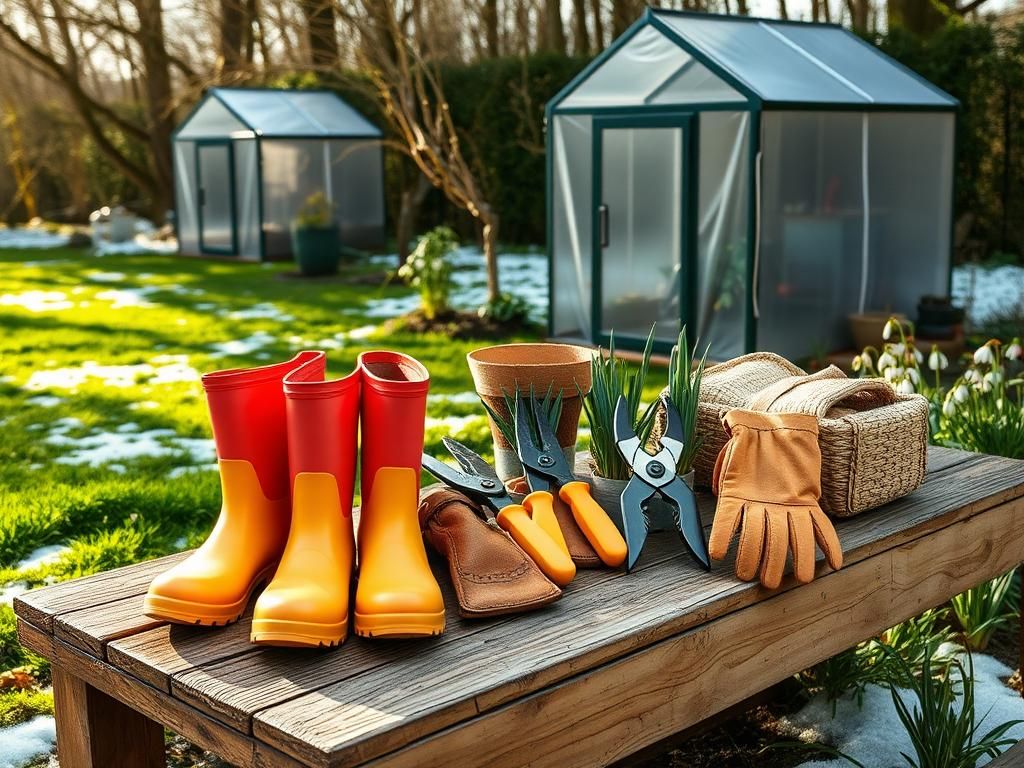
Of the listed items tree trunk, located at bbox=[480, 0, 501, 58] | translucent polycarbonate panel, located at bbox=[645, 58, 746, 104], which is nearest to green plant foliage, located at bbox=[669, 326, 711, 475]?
translucent polycarbonate panel, located at bbox=[645, 58, 746, 104]

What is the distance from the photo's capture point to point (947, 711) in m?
2.37

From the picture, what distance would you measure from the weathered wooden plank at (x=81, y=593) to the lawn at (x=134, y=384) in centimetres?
95

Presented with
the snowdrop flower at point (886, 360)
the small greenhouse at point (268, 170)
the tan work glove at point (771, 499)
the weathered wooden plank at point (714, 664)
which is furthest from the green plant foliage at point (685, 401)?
the small greenhouse at point (268, 170)

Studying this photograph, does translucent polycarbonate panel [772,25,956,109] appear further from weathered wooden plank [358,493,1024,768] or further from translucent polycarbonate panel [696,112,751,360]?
weathered wooden plank [358,493,1024,768]

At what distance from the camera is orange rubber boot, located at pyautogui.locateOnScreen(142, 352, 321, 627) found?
1.70 meters

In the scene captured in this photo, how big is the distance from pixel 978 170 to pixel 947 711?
972 centimetres

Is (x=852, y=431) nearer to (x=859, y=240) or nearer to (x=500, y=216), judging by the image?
(x=859, y=240)

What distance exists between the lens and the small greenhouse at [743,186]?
7082 mm

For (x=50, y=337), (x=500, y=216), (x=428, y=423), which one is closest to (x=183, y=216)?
(x=500, y=216)

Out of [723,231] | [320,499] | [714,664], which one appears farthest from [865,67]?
[320,499]

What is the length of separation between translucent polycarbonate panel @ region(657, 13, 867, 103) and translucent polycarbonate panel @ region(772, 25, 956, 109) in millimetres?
170

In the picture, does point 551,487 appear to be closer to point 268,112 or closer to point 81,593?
point 81,593

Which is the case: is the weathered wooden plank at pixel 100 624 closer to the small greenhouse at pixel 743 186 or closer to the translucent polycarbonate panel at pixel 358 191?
the small greenhouse at pixel 743 186

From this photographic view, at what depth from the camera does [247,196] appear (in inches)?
569
